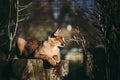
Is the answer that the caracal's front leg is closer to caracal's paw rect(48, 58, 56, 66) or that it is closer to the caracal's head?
caracal's paw rect(48, 58, 56, 66)

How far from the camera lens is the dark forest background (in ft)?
24.0

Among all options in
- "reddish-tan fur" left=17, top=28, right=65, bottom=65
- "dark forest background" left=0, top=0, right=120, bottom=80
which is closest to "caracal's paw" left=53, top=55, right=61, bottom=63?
"reddish-tan fur" left=17, top=28, right=65, bottom=65

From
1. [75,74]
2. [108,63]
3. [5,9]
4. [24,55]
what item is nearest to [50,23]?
[75,74]

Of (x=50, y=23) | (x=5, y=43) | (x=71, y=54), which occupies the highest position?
(x=5, y=43)

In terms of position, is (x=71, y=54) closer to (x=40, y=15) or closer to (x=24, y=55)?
(x=40, y=15)

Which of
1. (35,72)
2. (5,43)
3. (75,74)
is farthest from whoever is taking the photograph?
(75,74)

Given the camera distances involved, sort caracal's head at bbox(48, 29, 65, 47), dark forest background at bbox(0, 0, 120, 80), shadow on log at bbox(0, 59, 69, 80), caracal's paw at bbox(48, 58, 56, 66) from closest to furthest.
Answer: dark forest background at bbox(0, 0, 120, 80)
shadow on log at bbox(0, 59, 69, 80)
caracal's paw at bbox(48, 58, 56, 66)
caracal's head at bbox(48, 29, 65, 47)

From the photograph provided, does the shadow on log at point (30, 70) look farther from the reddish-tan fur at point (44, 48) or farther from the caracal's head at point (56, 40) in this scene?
the caracal's head at point (56, 40)

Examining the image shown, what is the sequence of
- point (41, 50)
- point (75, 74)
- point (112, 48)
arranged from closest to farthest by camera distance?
point (112, 48)
point (41, 50)
point (75, 74)

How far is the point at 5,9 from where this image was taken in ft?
33.9

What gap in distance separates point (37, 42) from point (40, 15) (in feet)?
27.2

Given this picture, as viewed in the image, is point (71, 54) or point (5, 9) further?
point (71, 54)

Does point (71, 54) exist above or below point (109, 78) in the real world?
below

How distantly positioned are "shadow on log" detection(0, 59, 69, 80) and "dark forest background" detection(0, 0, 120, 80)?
62 cm
